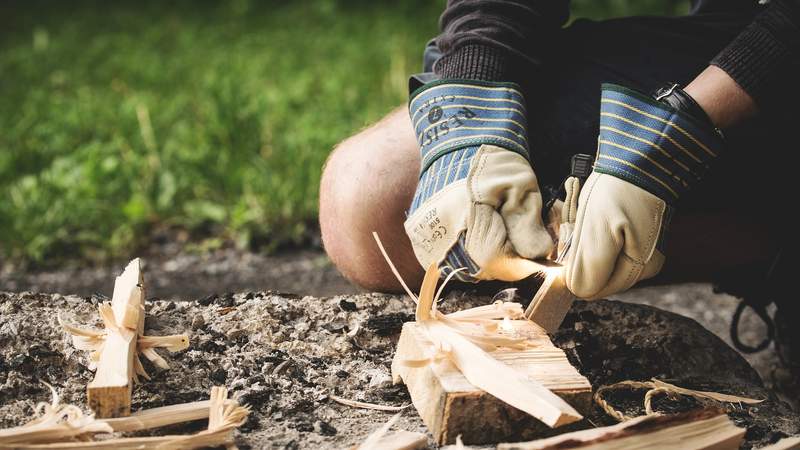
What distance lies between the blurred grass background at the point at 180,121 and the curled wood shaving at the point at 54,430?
6.59ft

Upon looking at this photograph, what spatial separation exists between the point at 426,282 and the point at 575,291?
0.36 metres

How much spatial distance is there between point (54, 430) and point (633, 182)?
46.5 inches

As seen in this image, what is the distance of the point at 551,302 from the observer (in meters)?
1.71

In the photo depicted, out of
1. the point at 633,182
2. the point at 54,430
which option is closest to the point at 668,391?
the point at 633,182

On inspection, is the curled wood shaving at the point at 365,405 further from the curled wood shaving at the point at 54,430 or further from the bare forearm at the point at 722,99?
the bare forearm at the point at 722,99

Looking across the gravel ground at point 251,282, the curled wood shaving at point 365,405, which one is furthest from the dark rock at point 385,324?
Result: the gravel ground at point 251,282

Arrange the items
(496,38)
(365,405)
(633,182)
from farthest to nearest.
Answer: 1. (496,38)
2. (633,182)
3. (365,405)

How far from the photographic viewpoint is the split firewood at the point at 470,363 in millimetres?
1326

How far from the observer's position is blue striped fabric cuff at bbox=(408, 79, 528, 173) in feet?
5.88

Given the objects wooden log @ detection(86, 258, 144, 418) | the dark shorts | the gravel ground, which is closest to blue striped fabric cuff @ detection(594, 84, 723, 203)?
the dark shorts

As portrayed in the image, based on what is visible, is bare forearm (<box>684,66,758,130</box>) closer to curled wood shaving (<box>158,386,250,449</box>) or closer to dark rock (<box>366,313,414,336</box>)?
dark rock (<box>366,313,414,336</box>)

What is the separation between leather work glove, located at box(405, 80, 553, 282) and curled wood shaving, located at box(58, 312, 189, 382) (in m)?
0.57

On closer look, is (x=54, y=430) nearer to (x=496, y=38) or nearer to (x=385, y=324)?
(x=385, y=324)

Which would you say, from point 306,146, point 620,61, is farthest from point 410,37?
point 620,61
